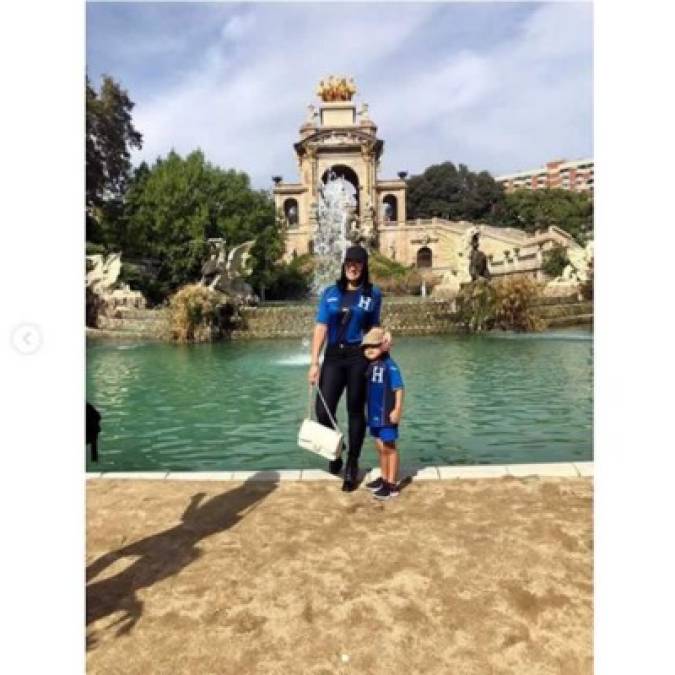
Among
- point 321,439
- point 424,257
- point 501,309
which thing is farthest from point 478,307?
point 424,257

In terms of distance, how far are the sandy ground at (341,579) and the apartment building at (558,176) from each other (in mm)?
105565

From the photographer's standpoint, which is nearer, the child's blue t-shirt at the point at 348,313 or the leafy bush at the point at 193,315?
the child's blue t-shirt at the point at 348,313

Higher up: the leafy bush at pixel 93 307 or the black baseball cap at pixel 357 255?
the leafy bush at pixel 93 307

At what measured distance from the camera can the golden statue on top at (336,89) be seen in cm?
5991

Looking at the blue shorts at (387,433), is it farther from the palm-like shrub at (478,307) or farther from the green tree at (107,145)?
the green tree at (107,145)

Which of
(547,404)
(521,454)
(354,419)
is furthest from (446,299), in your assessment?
(354,419)

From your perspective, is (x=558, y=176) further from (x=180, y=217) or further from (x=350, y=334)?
(x=350, y=334)

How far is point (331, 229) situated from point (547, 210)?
976 inches

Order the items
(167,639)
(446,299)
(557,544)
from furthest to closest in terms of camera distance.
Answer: (446,299) < (557,544) < (167,639)

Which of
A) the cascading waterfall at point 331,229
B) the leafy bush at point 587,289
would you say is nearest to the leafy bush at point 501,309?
the leafy bush at point 587,289

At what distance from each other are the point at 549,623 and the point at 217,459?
160 inches

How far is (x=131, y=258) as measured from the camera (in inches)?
1145

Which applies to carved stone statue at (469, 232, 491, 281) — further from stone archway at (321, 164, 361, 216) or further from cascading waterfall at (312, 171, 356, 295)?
stone archway at (321, 164, 361, 216)
